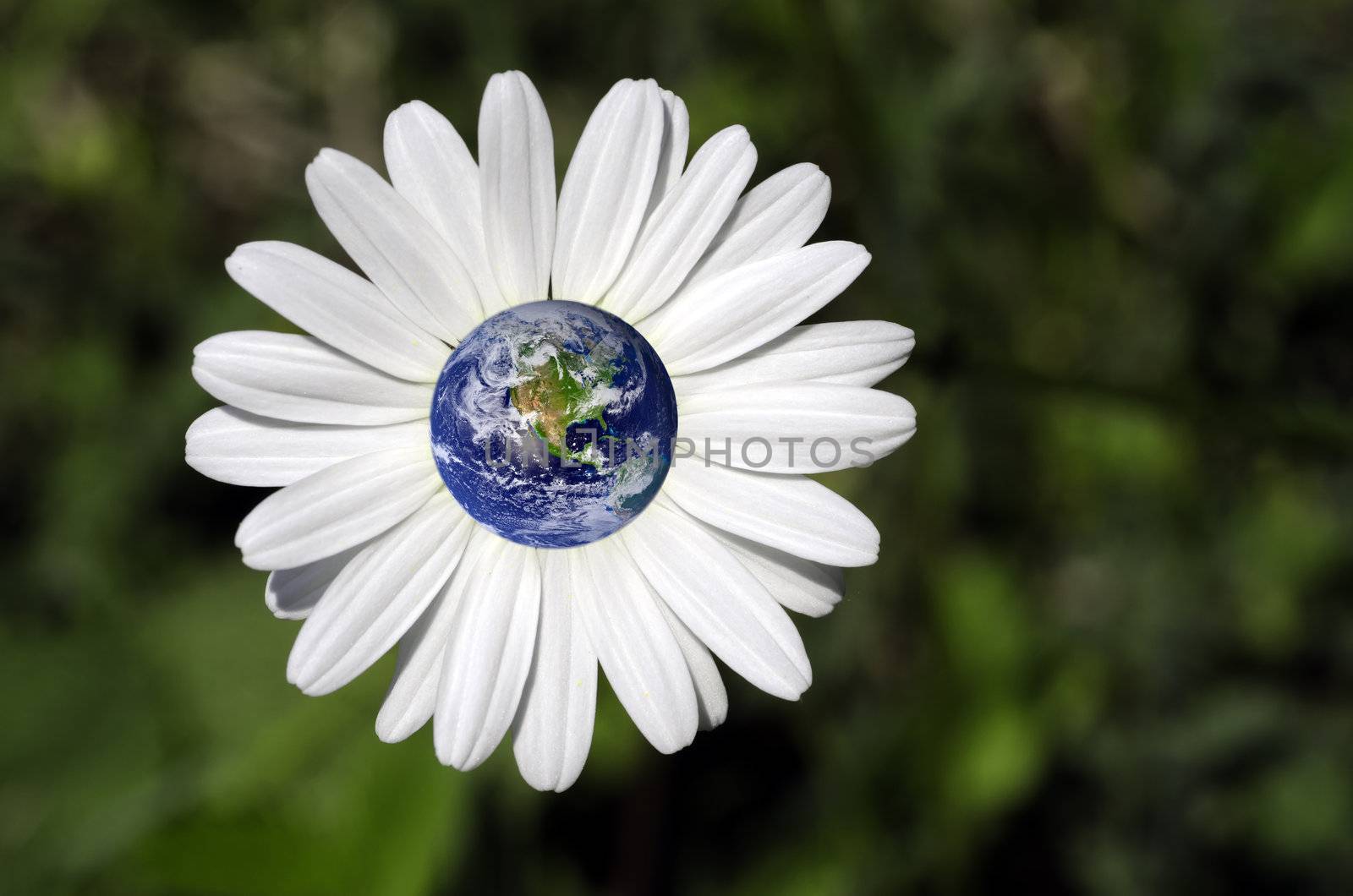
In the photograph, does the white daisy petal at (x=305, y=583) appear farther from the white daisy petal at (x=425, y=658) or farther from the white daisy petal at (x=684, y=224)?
the white daisy petal at (x=684, y=224)

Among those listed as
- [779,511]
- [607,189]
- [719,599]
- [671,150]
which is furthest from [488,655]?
[671,150]

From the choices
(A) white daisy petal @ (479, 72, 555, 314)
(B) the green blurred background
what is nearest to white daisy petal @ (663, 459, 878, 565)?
(A) white daisy petal @ (479, 72, 555, 314)

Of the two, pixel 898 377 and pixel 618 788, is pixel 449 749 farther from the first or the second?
pixel 618 788

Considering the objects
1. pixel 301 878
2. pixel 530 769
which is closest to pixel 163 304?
pixel 301 878

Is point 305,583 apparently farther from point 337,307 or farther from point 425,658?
point 337,307

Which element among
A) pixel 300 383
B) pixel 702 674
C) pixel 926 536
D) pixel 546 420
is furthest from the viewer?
pixel 926 536

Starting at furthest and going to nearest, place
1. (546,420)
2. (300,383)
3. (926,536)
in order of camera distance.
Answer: (926,536) → (300,383) → (546,420)

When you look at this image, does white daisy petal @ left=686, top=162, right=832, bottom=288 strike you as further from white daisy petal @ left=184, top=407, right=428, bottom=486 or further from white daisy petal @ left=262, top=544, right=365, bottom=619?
white daisy petal @ left=262, top=544, right=365, bottom=619
